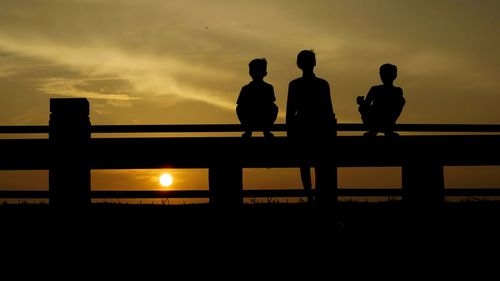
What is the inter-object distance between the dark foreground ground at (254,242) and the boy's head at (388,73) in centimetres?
187

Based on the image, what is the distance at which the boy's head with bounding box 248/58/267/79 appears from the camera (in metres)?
10.1

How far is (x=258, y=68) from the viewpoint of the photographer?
10.1m

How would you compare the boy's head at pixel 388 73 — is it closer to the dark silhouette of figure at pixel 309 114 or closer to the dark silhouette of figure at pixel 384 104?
the dark silhouette of figure at pixel 384 104

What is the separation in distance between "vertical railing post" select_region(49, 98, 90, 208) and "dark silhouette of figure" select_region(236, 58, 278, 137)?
2.19m

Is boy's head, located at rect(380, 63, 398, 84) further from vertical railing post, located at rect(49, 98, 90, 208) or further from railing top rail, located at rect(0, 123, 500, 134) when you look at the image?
vertical railing post, located at rect(49, 98, 90, 208)

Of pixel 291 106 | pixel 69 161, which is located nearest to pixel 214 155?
pixel 291 106

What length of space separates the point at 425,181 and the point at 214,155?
306 cm

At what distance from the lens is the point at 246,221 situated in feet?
31.6

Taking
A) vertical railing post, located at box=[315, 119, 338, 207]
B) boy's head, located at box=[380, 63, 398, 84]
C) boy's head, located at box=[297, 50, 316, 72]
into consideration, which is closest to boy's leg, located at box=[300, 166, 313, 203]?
vertical railing post, located at box=[315, 119, 338, 207]

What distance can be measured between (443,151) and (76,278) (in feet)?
18.5

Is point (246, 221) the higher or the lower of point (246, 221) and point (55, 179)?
the lower

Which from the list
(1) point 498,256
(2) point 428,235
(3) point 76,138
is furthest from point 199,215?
(1) point 498,256

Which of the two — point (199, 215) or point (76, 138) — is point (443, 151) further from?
point (76, 138)

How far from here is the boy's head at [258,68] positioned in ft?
33.1
